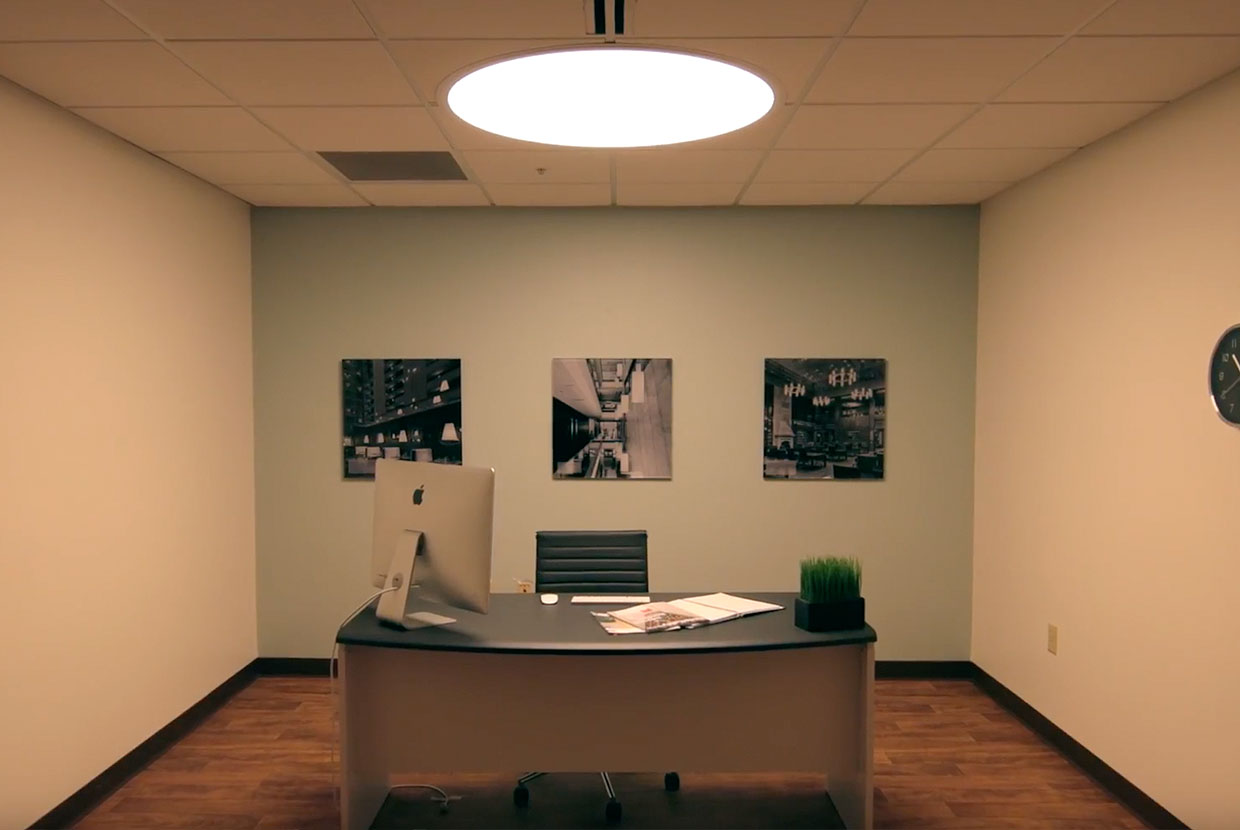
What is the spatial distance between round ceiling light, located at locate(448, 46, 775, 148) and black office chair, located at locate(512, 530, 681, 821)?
1.64m

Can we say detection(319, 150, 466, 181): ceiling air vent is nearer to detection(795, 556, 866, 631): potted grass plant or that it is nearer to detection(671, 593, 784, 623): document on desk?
detection(671, 593, 784, 623): document on desk

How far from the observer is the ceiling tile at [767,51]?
2.38 metres

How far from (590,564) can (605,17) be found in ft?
7.04

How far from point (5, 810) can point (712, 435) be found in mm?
3431

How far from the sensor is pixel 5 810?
2.72m

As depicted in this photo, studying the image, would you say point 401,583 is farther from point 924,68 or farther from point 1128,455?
point 1128,455

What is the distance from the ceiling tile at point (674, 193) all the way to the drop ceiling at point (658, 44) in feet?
0.41

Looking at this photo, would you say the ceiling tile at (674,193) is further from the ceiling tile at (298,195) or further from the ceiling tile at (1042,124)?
the ceiling tile at (298,195)

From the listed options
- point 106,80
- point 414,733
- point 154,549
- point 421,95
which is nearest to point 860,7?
point 421,95

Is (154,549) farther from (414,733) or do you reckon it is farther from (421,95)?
(421,95)

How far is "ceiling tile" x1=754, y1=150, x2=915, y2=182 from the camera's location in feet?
11.6

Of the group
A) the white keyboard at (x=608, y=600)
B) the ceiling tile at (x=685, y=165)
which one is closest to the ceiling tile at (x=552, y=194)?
the ceiling tile at (x=685, y=165)

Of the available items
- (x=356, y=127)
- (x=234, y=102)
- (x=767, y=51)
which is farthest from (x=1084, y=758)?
(x=234, y=102)

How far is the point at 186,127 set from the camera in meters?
3.19
